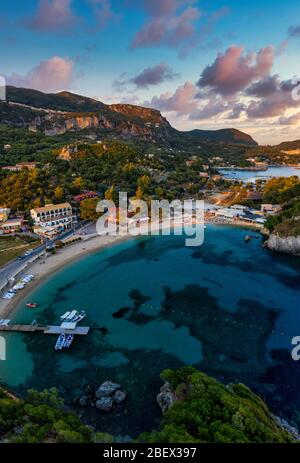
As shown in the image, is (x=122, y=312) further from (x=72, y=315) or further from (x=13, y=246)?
(x=13, y=246)

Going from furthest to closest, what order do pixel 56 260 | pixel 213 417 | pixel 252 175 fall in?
pixel 252 175
pixel 56 260
pixel 213 417

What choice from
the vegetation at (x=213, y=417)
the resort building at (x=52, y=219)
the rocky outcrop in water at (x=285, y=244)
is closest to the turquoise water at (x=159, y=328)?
the rocky outcrop in water at (x=285, y=244)

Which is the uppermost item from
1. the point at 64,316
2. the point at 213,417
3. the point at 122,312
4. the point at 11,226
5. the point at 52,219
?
the point at 52,219

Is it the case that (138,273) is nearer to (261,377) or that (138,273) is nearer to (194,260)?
(194,260)

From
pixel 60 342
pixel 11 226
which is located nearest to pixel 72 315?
pixel 60 342

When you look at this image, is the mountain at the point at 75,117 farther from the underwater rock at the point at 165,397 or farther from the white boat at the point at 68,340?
the underwater rock at the point at 165,397

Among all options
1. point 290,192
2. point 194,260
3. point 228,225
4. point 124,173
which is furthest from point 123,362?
point 124,173

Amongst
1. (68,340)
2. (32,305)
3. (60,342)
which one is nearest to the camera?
(60,342)
